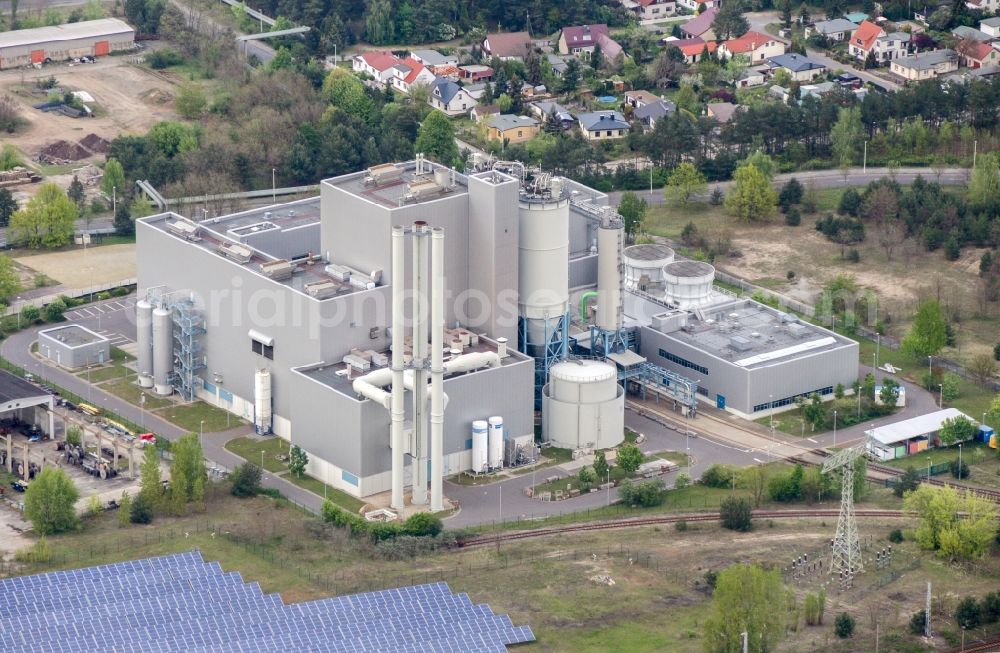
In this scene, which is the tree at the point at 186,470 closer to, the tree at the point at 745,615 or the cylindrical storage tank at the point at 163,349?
the cylindrical storage tank at the point at 163,349

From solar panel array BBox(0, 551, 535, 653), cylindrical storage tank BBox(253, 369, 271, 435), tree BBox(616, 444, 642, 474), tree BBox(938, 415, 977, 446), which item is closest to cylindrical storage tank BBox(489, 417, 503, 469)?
tree BBox(616, 444, 642, 474)

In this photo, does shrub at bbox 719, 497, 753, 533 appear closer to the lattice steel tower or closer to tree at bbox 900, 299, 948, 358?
the lattice steel tower

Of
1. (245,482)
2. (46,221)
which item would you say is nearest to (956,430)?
(245,482)

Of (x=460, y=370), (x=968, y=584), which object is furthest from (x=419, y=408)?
(x=968, y=584)

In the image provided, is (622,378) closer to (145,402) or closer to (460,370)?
(460,370)

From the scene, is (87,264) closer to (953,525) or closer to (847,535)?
(847,535)

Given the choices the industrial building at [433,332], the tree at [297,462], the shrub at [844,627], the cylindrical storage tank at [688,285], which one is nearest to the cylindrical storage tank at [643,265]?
the cylindrical storage tank at [688,285]

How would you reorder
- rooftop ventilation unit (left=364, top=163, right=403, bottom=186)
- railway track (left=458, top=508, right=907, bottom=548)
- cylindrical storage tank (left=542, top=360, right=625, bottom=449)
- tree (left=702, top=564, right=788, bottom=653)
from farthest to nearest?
rooftop ventilation unit (left=364, top=163, right=403, bottom=186), cylindrical storage tank (left=542, top=360, right=625, bottom=449), railway track (left=458, top=508, right=907, bottom=548), tree (left=702, top=564, right=788, bottom=653)
